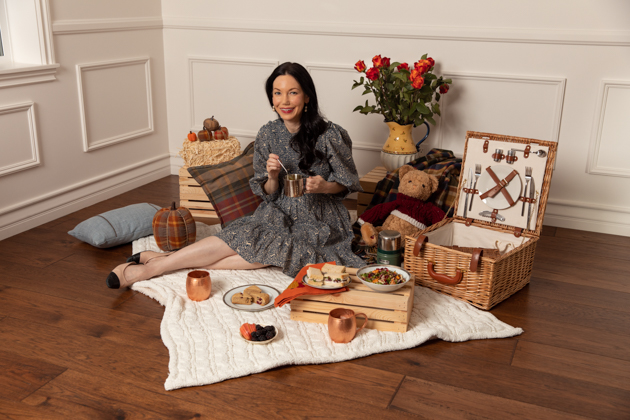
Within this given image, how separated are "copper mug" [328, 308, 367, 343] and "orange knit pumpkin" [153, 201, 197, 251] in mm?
1017

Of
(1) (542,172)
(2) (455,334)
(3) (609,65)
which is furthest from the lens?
(3) (609,65)

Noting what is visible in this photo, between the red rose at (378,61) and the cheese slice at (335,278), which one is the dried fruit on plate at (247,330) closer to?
the cheese slice at (335,278)

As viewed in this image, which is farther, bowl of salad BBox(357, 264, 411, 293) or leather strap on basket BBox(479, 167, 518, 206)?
leather strap on basket BBox(479, 167, 518, 206)

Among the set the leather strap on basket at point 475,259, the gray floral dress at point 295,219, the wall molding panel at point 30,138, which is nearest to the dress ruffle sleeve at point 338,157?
the gray floral dress at point 295,219

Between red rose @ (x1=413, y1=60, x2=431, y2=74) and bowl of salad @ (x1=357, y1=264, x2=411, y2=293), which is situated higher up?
red rose @ (x1=413, y1=60, x2=431, y2=74)

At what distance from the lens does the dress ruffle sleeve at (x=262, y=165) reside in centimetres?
264

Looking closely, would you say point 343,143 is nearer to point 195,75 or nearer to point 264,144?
point 264,144

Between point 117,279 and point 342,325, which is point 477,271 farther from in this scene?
point 117,279

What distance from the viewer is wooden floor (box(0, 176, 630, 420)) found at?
1.69 meters

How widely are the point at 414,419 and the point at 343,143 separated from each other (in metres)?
1.31

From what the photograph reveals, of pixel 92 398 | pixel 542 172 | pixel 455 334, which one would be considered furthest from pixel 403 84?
pixel 92 398

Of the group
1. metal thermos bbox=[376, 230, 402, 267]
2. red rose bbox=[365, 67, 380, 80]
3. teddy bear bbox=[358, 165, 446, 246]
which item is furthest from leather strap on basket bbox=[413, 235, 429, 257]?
red rose bbox=[365, 67, 380, 80]

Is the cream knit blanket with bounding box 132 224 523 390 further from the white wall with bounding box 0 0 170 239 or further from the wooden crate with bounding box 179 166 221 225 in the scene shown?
the white wall with bounding box 0 0 170 239

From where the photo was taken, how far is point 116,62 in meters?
3.62
